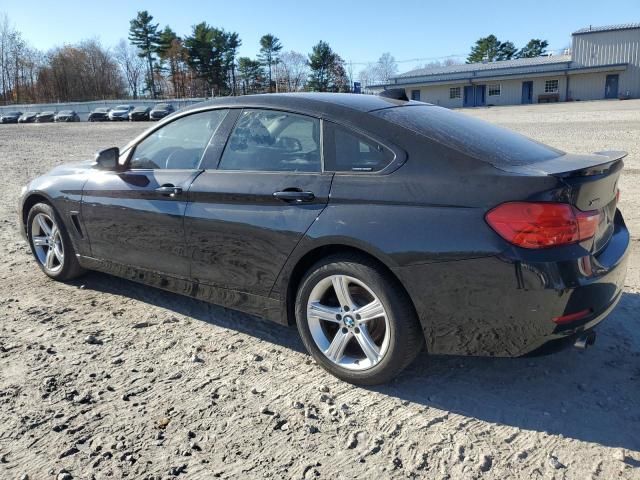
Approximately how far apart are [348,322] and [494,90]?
62.3m

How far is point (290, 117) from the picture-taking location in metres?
3.56

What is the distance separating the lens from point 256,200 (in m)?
3.44

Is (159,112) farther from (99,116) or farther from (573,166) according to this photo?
(573,166)

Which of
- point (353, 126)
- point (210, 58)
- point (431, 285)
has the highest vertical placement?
point (210, 58)

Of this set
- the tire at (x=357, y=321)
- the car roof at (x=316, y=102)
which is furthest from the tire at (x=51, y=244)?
the tire at (x=357, y=321)

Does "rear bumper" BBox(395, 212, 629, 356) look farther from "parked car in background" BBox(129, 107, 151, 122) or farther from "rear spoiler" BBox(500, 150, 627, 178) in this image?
"parked car in background" BBox(129, 107, 151, 122)

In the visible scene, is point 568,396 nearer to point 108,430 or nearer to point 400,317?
point 400,317

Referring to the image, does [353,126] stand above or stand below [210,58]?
below

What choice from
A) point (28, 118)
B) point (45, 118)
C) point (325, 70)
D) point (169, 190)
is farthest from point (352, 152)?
point (325, 70)

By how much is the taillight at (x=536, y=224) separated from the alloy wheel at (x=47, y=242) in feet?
12.6

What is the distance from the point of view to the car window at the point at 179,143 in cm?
393

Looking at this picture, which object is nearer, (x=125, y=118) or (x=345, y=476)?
(x=345, y=476)

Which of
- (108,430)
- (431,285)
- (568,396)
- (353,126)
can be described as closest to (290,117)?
(353,126)

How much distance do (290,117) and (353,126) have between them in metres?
0.51
